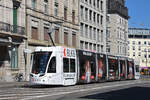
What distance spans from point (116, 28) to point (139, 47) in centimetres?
5348

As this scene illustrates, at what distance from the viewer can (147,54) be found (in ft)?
421

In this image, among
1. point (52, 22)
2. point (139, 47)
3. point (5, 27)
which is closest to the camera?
point (5, 27)

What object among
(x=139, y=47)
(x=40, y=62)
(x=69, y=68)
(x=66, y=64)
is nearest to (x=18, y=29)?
(x=69, y=68)

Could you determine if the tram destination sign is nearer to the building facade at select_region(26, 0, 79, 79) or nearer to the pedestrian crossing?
the pedestrian crossing

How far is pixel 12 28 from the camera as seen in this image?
1468 inches

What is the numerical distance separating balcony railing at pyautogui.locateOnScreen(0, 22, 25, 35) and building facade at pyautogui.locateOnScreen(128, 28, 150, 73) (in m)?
91.8

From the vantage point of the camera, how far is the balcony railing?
116 ft

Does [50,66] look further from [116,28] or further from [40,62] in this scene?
[116,28]

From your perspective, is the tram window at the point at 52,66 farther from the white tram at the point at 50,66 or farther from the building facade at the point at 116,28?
the building facade at the point at 116,28

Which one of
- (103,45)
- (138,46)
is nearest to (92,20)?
(103,45)

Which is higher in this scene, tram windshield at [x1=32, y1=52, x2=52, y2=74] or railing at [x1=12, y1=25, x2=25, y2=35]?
railing at [x1=12, y1=25, x2=25, y2=35]

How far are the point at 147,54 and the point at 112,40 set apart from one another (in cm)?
5682

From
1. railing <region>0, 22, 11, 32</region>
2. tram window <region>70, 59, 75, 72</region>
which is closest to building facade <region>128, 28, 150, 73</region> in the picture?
railing <region>0, 22, 11, 32</region>

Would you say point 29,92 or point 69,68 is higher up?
point 69,68
